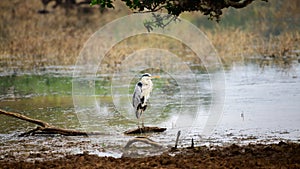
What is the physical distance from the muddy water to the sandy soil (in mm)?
771

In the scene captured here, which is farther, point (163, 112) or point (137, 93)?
point (163, 112)

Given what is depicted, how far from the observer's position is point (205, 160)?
990 cm

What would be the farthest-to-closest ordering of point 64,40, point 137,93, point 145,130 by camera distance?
point 64,40 < point 137,93 < point 145,130

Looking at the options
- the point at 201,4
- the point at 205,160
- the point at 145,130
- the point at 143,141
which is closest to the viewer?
the point at 205,160

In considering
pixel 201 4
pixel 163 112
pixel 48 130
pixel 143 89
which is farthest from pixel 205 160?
pixel 163 112

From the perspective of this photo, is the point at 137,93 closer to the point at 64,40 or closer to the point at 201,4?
the point at 201,4

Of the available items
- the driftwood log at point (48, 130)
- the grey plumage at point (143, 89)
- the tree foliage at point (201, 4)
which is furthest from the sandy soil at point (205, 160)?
the grey plumage at point (143, 89)

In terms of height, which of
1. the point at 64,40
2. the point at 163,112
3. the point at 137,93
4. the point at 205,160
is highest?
the point at 64,40

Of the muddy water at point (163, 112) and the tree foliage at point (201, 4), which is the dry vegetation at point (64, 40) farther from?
the tree foliage at point (201, 4)

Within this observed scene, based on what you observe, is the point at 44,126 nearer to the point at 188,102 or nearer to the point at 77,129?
the point at 77,129

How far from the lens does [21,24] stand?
30562 mm

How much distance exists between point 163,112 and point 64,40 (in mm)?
12350

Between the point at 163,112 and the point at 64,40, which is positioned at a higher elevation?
the point at 64,40

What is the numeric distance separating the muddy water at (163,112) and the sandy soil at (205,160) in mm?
771
